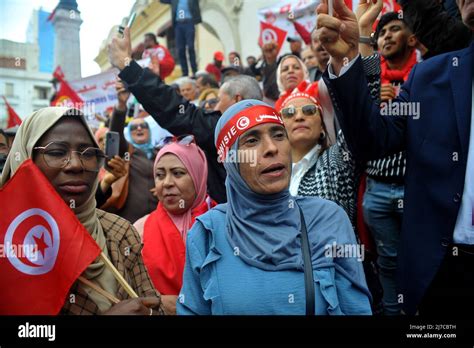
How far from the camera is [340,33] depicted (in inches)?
77.7

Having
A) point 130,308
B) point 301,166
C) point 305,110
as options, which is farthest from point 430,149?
point 130,308

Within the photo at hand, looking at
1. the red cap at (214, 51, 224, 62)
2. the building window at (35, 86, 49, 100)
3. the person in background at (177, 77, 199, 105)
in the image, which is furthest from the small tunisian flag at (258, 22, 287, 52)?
the building window at (35, 86, 49, 100)

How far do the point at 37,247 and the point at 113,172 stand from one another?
4.00 ft

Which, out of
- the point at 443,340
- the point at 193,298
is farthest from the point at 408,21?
the point at 193,298

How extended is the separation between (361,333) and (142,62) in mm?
3739

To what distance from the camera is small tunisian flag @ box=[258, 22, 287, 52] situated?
440cm

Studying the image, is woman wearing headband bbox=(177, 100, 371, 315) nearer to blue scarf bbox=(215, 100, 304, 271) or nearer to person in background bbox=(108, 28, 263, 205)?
blue scarf bbox=(215, 100, 304, 271)

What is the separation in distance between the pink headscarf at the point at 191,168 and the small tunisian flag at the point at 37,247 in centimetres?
84

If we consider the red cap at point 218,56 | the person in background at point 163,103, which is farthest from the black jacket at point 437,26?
the red cap at point 218,56

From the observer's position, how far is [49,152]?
2143 millimetres

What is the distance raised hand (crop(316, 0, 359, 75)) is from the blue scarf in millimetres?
475

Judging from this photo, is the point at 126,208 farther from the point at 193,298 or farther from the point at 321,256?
the point at 321,256

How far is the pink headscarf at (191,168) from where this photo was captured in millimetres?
2922

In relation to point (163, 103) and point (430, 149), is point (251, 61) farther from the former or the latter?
point (430, 149)
